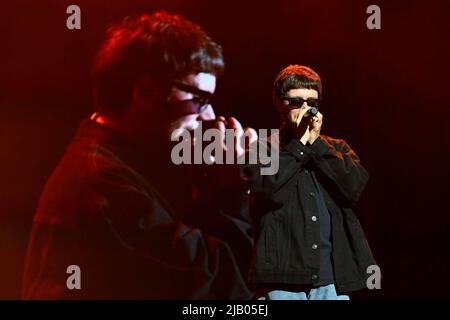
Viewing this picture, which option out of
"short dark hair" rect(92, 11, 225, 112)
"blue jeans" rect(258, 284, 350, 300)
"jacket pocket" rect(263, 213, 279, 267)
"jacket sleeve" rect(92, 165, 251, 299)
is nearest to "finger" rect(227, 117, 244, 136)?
"short dark hair" rect(92, 11, 225, 112)

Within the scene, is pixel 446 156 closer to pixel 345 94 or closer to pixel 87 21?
pixel 345 94

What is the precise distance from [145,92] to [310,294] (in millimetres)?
1121

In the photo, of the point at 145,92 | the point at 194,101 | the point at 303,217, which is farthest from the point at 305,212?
the point at 145,92

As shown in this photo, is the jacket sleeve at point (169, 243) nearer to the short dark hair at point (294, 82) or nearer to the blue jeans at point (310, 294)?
→ the blue jeans at point (310, 294)

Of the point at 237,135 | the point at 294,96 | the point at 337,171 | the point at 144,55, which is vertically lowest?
the point at 337,171

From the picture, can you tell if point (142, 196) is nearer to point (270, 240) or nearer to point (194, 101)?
point (194, 101)

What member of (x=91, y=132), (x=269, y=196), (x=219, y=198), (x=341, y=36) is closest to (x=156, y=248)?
(x=219, y=198)

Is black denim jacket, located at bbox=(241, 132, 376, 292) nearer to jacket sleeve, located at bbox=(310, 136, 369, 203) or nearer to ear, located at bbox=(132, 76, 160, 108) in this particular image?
jacket sleeve, located at bbox=(310, 136, 369, 203)

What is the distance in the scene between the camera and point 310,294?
1863mm

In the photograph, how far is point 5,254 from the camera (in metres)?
2.58

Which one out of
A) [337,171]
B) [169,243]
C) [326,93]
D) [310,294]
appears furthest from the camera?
[326,93]
